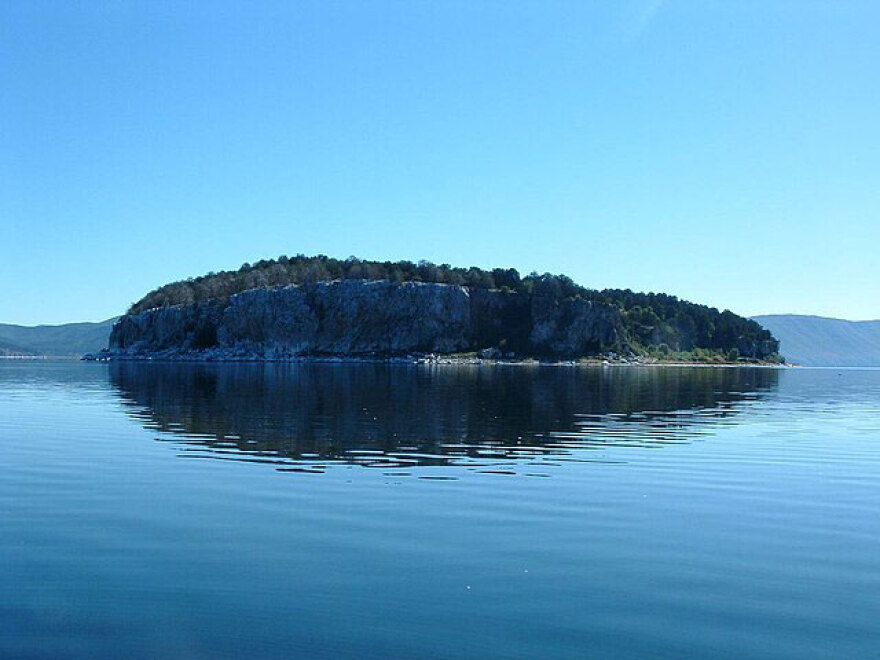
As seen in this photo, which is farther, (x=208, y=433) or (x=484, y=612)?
(x=208, y=433)

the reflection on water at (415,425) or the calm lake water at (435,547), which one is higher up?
the reflection on water at (415,425)

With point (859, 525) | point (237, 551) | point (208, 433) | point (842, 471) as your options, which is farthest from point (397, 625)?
point (208, 433)

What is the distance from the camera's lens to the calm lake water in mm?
11781

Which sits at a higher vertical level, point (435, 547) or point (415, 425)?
point (415, 425)

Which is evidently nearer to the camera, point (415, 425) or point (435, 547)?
point (435, 547)

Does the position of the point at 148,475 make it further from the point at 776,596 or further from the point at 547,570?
the point at 776,596

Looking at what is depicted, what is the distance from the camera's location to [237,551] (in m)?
16.4

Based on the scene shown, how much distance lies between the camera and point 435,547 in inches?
664

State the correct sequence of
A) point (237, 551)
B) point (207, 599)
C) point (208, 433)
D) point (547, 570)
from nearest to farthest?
1. point (207, 599)
2. point (547, 570)
3. point (237, 551)
4. point (208, 433)

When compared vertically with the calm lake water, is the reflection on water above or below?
above

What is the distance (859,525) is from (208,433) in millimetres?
30389

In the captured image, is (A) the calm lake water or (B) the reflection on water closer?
(A) the calm lake water

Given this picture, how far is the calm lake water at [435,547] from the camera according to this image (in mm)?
11781

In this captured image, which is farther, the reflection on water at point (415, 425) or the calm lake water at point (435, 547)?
the reflection on water at point (415, 425)
